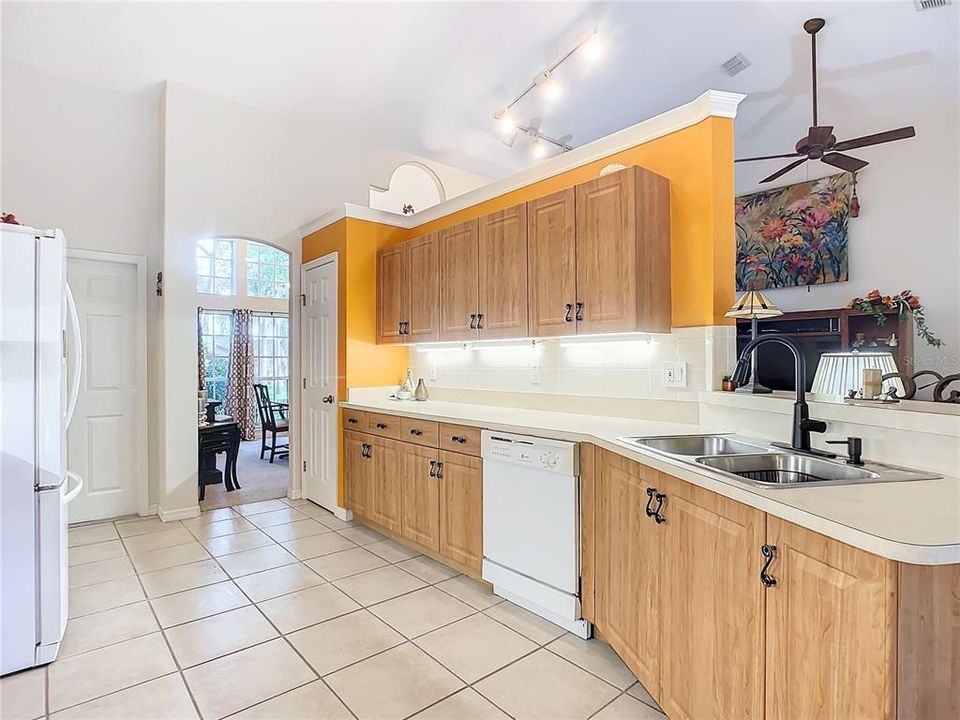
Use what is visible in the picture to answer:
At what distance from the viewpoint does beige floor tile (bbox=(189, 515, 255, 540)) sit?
3.85m

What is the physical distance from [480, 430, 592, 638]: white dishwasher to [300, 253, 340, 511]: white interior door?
1949 millimetres

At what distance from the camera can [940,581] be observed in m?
1.02

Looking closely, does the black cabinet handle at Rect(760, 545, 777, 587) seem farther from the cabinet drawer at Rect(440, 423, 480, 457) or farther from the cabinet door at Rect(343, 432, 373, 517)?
the cabinet door at Rect(343, 432, 373, 517)

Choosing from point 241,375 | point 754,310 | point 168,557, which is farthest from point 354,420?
point 241,375

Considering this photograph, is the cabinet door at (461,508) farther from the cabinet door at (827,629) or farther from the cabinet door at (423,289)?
the cabinet door at (827,629)

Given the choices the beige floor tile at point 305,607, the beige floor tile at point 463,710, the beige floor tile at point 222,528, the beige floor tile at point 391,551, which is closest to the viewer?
the beige floor tile at point 463,710

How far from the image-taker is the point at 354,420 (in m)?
4.01

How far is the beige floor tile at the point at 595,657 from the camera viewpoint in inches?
81.4

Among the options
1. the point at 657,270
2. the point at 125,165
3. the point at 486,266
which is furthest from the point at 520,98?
the point at 125,165

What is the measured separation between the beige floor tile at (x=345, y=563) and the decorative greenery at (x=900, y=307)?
4334 mm

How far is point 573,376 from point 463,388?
1088mm

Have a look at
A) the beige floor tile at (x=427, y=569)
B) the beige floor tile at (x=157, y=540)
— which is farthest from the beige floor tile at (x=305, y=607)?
the beige floor tile at (x=157, y=540)

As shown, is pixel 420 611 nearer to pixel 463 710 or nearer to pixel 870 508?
pixel 463 710

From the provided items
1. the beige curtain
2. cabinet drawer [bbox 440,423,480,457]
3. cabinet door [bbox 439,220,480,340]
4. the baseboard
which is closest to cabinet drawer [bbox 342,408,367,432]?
cabinet door [bbox 439,220,480,340]
